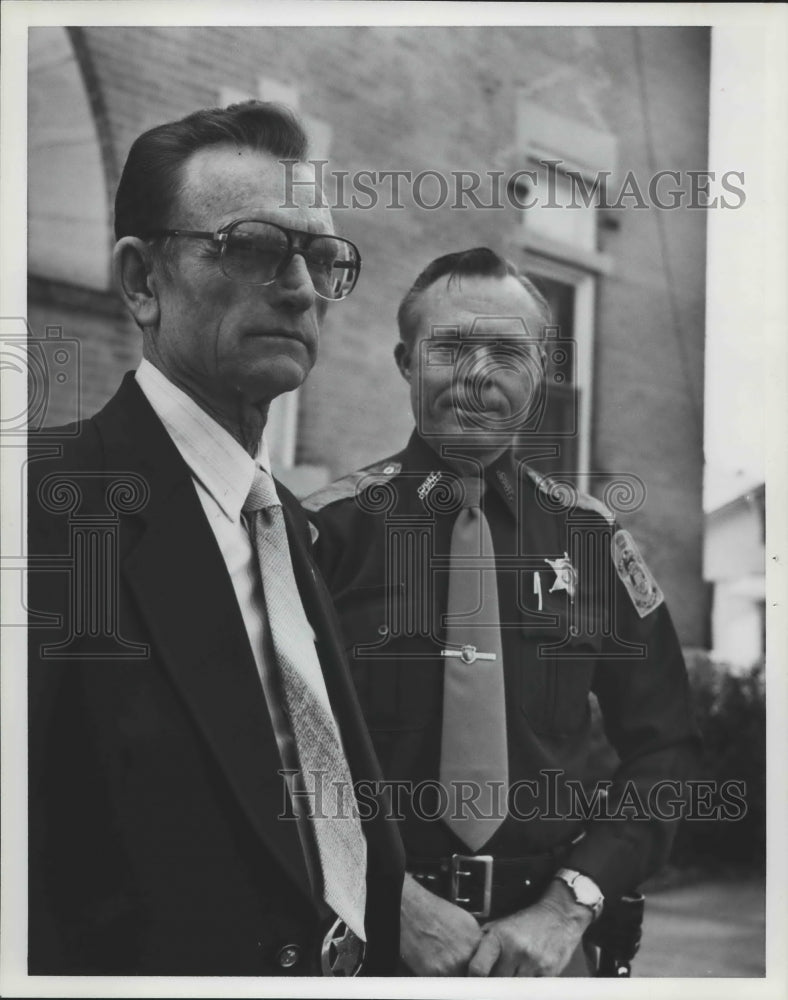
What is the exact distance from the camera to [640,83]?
9.73 ft

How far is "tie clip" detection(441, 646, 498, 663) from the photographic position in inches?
110

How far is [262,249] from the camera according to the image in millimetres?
2664

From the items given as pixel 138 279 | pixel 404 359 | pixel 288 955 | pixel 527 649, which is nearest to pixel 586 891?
pixel 527 649

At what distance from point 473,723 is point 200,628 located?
686 millimetres

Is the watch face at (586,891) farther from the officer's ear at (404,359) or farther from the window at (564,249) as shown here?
the officer's ear at (404,359)

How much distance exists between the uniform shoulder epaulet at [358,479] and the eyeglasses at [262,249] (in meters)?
0.44

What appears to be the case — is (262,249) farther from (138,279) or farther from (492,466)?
(492,466)

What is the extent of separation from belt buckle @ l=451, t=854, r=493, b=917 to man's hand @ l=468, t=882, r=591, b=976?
5 cm

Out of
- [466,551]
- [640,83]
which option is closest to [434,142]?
[640,83]

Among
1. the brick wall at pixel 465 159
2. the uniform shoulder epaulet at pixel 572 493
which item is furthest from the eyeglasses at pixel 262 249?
the uniform shoulder epaulet at pixel 572 493

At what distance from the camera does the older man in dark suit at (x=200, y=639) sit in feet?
8.34

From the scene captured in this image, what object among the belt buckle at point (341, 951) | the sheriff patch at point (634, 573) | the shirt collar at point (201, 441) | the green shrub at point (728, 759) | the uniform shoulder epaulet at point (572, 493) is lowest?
the belt buckle at point (341, 951)

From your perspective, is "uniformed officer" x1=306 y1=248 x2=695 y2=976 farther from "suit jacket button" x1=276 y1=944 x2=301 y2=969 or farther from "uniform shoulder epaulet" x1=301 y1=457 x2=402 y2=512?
"suit jacket button" x1=276 y1=944 x2=301 y2=969

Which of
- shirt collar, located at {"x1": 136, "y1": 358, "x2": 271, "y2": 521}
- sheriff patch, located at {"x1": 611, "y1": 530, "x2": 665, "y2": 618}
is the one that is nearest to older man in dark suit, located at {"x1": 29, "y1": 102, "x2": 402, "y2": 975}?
shirt collar, located at {"x1": 136, "y1": 358, "x2": 271, "y2": 521}
